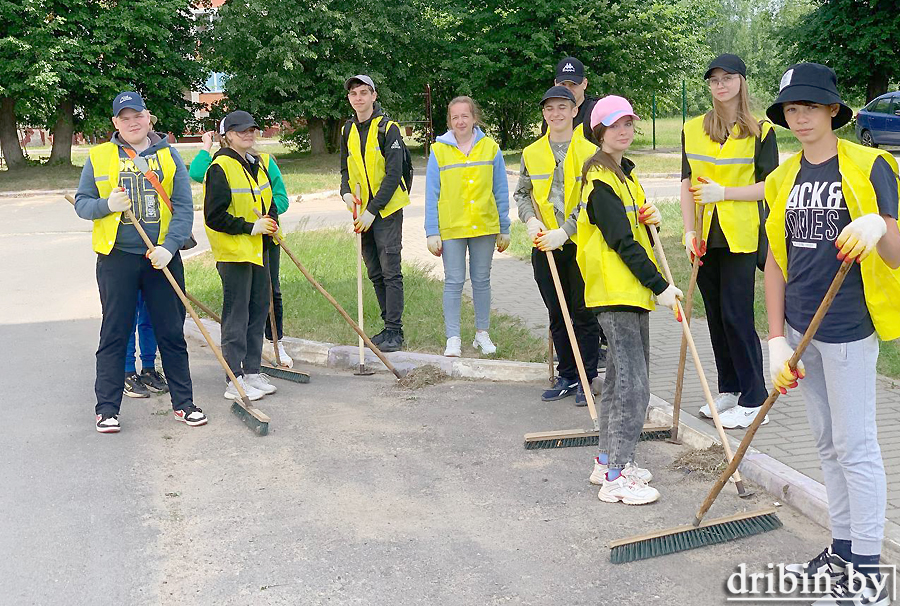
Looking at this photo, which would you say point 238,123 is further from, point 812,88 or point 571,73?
point 812,88

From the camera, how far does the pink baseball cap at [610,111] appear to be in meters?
4.70

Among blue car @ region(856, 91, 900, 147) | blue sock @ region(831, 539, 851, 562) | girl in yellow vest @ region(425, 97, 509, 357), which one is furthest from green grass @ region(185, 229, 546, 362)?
blue car @ region(856, 91, 900, 147)

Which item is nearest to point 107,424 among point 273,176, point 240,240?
point 240,240

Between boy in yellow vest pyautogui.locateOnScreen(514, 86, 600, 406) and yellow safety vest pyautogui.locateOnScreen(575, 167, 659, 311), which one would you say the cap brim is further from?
boy in yellow vest pyautogui.locateOnScreen(514, 86, 600, 406)

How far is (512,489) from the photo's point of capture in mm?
5113

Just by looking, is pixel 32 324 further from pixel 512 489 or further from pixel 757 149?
pixel 757 149

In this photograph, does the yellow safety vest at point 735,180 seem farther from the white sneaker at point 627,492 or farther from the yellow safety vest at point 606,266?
the white sneaker at point 627,492

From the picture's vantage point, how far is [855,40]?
101 ft

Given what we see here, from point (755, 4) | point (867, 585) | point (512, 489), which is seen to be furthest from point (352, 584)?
point (755, 4)

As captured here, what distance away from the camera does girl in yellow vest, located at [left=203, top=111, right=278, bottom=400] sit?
6.76 m

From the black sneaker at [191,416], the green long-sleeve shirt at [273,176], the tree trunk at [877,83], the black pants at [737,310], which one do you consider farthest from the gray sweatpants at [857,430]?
the tree trunk at [877,83]

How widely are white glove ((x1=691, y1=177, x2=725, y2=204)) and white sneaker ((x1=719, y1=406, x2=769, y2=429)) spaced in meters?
1.26

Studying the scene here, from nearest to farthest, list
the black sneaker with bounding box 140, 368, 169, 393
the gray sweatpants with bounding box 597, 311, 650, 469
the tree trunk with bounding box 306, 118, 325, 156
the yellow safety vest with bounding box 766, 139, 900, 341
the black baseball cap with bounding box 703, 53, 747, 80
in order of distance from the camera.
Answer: the yellow safety vest with bounding box 766, 139, 900, 341 → the gray sweatpants with bounding box 597, 311, 650, 469 → the black baseball cap with bounding box 703, 53, 747, 80 → the black sneaker with bounding box 140, 368, 169, 393 → the tree trunk with bounding box 306, 118, 325, 156

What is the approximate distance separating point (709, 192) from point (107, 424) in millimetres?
3971
